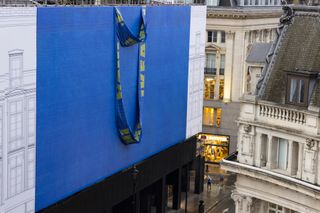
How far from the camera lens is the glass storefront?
108 metres

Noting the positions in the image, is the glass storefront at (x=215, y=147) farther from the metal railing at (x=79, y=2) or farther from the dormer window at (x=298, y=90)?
the dormer window at (x=298, y=90)

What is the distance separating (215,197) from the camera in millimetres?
92688

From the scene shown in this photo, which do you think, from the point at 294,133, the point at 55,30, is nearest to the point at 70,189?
the point at 55,30

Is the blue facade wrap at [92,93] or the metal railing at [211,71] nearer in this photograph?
the blue facade wrap at [92,93]

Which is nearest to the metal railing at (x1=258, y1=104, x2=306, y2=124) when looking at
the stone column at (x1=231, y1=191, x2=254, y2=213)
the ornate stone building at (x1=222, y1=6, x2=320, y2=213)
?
the ornate stone building at (x1=222, y1=6, x2=320, y2=213)

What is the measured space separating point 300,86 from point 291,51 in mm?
3812

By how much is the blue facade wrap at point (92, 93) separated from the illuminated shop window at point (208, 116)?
26.5 metres

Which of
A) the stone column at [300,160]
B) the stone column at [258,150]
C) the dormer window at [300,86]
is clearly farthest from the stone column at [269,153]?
the dormer window at [300,86]

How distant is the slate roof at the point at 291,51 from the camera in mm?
56566

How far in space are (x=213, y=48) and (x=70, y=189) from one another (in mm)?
49983

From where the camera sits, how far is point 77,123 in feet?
209

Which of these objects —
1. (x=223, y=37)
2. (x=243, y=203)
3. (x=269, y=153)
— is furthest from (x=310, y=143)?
(x=223, y=37)

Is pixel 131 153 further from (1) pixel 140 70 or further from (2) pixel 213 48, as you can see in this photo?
(2) pixel 213 48

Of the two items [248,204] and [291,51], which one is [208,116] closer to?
[291,51]
